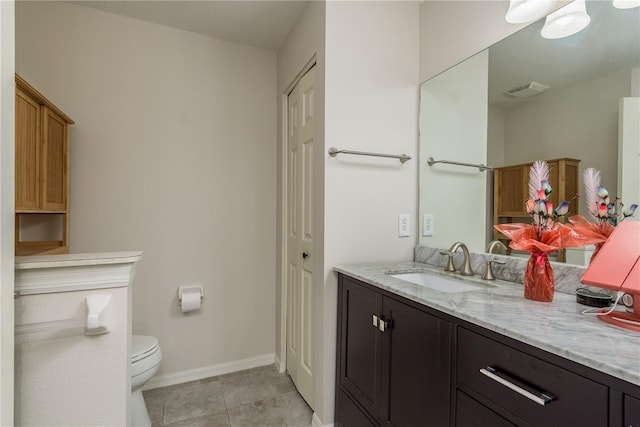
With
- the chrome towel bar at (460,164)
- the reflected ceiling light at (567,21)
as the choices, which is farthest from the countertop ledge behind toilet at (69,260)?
the reflected ceiling light at (567,21)

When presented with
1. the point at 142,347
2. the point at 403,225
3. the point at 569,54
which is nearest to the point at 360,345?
the point at 403,225

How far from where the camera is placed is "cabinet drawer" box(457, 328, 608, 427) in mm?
619

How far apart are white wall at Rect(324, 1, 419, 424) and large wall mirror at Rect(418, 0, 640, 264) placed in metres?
0.15

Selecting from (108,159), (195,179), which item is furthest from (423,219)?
(108,159)

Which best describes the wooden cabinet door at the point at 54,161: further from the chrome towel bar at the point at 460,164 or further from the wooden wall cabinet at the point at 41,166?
the chrome towel bar at the point at 460,164

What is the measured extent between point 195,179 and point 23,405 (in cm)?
149

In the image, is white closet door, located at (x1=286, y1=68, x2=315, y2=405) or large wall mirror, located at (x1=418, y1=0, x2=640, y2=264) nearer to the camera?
large wall mirror, located at (x1=418, y1=0, x2=640, y2=264)

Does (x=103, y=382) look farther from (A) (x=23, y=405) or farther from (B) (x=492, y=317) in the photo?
(B) (x=492, y=317)

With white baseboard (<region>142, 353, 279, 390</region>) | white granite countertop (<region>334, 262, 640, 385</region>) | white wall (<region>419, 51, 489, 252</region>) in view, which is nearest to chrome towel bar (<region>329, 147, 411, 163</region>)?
white wall (<region>419, 51, 489, 252</region>)

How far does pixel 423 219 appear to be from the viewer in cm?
184

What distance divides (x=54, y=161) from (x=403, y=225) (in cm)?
202

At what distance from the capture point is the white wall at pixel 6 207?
2.89 feet

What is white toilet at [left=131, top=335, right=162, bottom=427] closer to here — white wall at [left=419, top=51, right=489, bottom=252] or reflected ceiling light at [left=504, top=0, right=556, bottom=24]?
white wall at [left=419, top=51, right=489, bottom=252]

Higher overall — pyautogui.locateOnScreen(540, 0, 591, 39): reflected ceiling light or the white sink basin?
pyautogui.locateOnScreen(540, 0, 591, 39): reflected ceiling light
